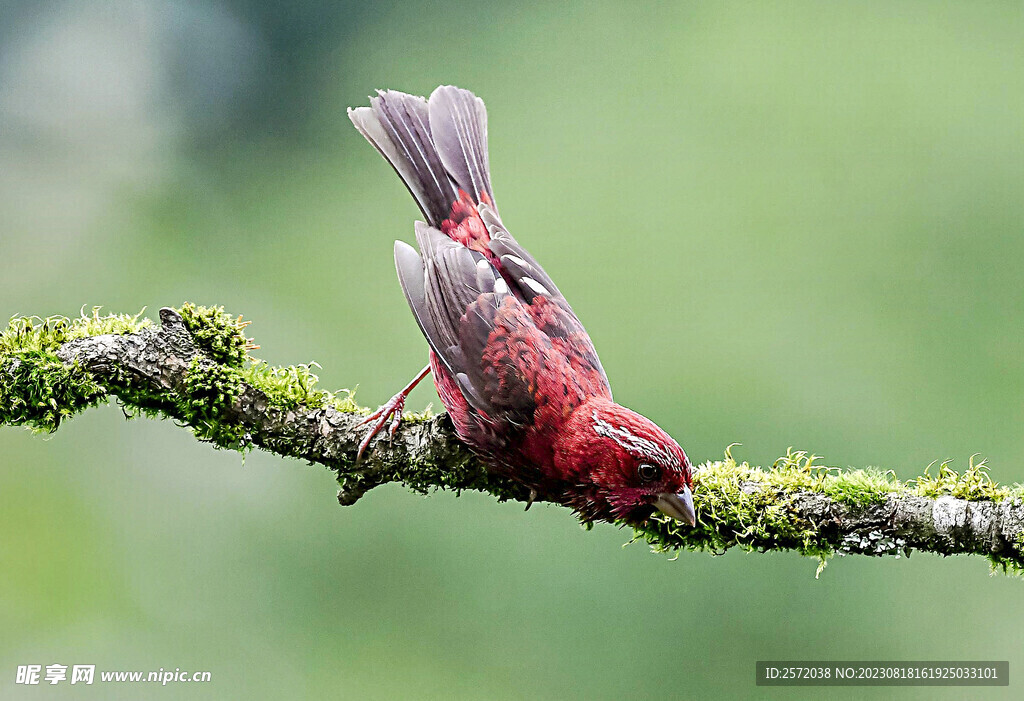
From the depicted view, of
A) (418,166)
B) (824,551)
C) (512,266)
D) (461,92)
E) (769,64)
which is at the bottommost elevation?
(824,551)

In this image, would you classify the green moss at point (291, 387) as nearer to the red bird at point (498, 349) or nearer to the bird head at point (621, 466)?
the red bird at point (498, 349)

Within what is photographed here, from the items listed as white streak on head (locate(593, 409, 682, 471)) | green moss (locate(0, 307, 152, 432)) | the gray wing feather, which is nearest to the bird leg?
white streak on head (locate(593, 409, 682, 471))

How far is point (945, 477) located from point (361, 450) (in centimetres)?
177

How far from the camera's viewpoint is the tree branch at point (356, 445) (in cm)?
257

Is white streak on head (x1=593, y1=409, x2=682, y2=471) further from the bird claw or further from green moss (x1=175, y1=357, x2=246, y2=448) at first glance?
green moss (x1=175, y1=357, x2=246, y2=448)

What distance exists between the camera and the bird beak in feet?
8.31

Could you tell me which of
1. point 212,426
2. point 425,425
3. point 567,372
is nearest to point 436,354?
point 425,425

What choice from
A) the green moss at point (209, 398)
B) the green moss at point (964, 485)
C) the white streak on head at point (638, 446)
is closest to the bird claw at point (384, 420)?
the green moss at point (209, 398)

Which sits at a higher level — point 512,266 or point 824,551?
point 512,266

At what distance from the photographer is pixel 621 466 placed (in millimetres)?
2555

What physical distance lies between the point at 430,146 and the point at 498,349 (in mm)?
1030

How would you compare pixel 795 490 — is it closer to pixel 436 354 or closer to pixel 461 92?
pixel 436 354

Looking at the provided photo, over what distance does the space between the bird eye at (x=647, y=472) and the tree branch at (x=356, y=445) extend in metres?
0.27

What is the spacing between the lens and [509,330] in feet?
9.57
